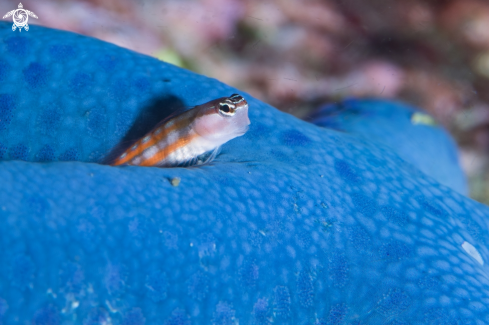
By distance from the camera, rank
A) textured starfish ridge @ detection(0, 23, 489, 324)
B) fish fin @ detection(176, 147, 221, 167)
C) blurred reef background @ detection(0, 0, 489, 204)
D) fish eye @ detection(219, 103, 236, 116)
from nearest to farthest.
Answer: textured starfish ridge @ detection(0, 23, 489, 324) → fish eye @ detection(219, 103, 236, 116) → fish fin @ detection(176, 147, 221, 167) → blurred reef background @ detection(0, 0, 489, 204)

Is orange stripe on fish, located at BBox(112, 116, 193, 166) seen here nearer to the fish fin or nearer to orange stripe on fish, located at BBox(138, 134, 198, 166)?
orange stripe on fish, located at BBox(138, 134, 198, 166)

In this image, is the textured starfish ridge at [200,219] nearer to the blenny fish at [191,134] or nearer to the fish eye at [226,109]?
the blenny fish at [191,134]

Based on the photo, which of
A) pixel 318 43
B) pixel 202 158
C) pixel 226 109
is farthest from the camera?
pixel 318 43

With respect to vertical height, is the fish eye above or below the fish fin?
above

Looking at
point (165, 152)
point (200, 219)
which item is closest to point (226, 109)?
point (165, 152)

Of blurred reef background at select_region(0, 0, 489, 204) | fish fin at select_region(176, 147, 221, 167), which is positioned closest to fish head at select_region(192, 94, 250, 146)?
fish fin at select_region(176, 147, 221, 167)

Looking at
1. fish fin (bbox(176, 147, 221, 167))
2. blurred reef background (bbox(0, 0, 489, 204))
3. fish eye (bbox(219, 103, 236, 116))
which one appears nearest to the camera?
fish eye (bbox(219, 103, 236, 116))

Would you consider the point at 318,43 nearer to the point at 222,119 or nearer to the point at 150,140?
the point at 222,119

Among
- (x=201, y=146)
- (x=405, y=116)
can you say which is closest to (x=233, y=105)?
(x=201, y=146)
